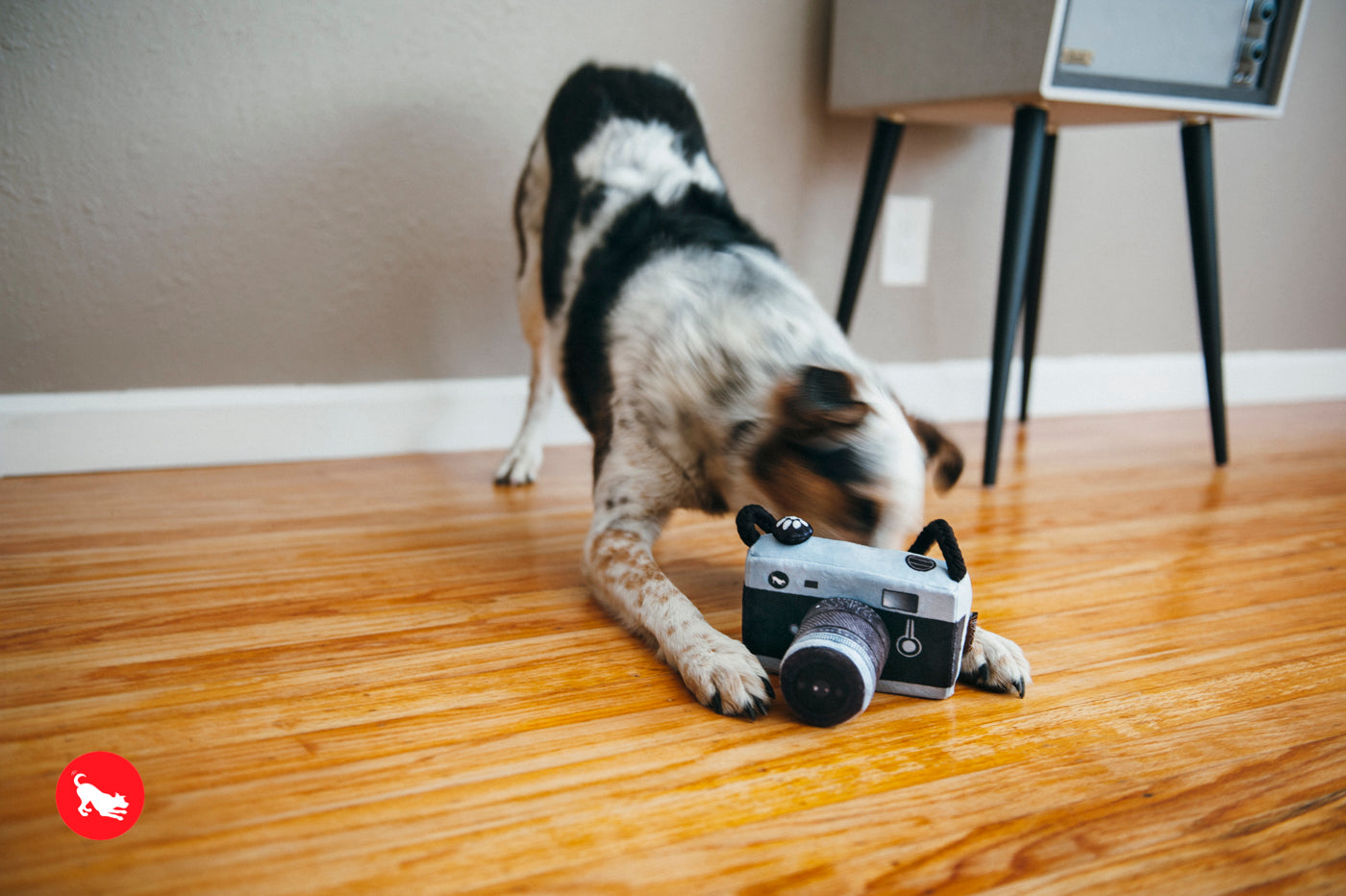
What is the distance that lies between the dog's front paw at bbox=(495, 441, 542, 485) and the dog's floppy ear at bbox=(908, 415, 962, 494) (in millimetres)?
983

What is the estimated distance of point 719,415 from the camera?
1.27 m

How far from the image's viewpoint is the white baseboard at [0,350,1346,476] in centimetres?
187

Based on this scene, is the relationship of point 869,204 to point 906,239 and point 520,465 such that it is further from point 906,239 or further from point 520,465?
point 520,465

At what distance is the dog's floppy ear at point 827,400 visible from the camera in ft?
3.59

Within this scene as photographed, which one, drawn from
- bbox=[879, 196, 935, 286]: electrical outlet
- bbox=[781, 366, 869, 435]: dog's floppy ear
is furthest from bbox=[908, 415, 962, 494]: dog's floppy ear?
bbox=[879, 196, 935, 286]: electrical outlet

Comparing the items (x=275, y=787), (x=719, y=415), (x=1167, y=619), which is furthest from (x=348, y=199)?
(x=1167, y=619)

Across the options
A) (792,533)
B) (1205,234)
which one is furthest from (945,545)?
(1205,234)

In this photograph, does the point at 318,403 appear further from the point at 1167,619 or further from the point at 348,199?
the point at 1167,619

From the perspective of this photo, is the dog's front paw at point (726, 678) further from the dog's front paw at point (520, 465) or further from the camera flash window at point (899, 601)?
the dog's front paw at point (520, 465)

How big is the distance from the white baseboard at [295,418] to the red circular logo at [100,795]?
118cm

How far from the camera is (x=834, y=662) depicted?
0.89 meters

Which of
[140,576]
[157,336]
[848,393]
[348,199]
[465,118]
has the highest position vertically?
[465,118]

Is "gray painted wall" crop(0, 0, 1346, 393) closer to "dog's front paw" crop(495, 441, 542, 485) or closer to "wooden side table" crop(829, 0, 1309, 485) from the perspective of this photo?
"wooden side table" crop(829, 0, 1309, 485)

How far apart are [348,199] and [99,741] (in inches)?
57.1
